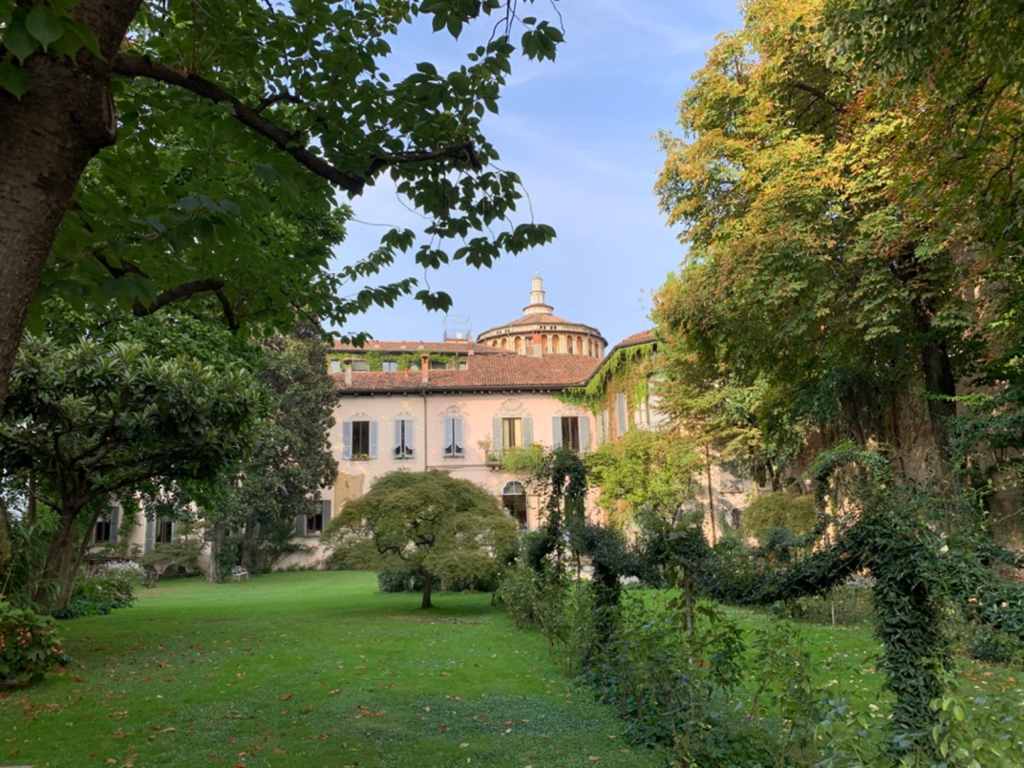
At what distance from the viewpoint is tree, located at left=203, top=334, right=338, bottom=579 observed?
87.8ft

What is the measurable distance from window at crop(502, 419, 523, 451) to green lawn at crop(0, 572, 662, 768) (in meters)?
22.1

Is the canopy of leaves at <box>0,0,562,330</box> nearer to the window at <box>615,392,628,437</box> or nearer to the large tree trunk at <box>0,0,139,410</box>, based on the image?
the large tree trunk at <box>0,0,139,410</box>

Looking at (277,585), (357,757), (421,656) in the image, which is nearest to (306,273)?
(357,757)

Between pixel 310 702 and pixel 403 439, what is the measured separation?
27915 mm

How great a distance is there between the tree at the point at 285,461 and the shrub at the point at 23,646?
59.2ft

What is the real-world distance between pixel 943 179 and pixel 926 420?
312 inches

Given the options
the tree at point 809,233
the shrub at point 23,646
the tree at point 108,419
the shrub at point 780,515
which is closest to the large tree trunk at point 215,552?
the tree at point 108,419

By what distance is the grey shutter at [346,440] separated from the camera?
3416 centimetres

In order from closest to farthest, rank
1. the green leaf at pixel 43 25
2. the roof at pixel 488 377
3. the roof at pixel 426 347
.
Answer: the green leaf at pixel 43 25, the roof at pixel 488 377, the roof at pixel 426 347

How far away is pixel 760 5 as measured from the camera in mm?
12922

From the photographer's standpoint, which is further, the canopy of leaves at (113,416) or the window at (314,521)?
the window at (314,521)

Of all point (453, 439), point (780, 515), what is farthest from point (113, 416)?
point (453, 439)

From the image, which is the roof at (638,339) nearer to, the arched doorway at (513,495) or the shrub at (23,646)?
the arched doorway at (513,495)

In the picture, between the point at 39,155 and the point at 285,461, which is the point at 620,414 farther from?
the point at 39,155
